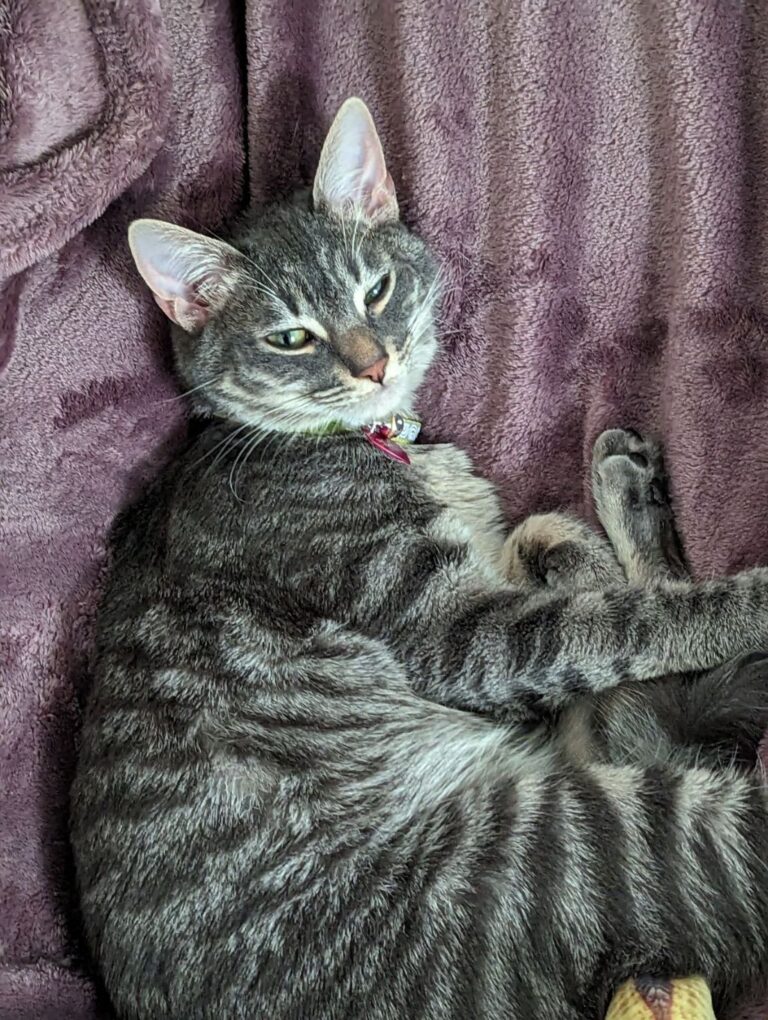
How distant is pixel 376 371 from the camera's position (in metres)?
1.86

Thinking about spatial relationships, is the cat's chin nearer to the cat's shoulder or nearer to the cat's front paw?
the cat's shoulder

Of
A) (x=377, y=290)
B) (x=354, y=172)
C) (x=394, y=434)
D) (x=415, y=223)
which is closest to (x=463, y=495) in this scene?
(x=394, y=434)

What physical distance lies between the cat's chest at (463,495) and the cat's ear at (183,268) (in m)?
0.55

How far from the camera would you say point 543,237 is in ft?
6.47

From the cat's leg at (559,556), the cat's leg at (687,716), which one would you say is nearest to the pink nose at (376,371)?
the cat's leg at (559,556)

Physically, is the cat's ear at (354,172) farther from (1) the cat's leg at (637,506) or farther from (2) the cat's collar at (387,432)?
(1) the cat's leg at (637,506)

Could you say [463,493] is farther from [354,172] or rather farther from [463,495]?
[354,172]

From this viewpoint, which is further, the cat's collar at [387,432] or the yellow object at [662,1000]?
the cat's collar at [387,432]

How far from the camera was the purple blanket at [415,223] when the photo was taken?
5.72 feet

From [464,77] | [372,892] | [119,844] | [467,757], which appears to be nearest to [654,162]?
[464,77]

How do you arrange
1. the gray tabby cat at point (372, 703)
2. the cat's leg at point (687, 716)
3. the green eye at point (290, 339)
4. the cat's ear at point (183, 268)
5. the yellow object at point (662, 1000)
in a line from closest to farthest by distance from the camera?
the yellow object at point (662, 1000), the gray tabby cat at point (372, 703), the cat's leg at point (687, 716), the cat's ear at point (183, 268), the green eye at point (290, 339)

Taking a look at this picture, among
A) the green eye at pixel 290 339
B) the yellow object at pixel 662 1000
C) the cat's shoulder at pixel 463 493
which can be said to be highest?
the green eye at pixel 290 339

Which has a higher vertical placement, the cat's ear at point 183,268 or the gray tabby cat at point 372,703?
the cat's ear at point 183,268

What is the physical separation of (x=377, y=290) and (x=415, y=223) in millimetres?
233
